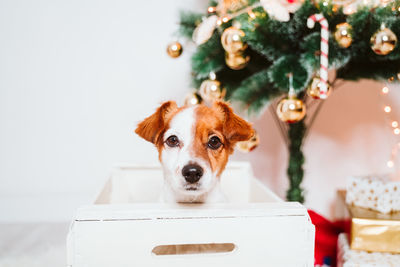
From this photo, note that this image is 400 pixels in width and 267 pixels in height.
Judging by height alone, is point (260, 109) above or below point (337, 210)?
above

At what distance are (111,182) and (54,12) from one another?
2.61 feet

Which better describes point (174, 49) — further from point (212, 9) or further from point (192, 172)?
point (192, 172)

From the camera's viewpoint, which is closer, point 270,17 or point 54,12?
point 270,17

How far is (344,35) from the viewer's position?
2.40 feet

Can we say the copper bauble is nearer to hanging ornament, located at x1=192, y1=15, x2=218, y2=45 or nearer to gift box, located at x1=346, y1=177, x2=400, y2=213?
hanging ornament, located at x1=192, y1=15, x2=218, y2=45

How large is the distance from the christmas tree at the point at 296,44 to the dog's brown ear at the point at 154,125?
0.27 metres

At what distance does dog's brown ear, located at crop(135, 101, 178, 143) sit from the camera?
0.64 m

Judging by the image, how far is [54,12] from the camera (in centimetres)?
129

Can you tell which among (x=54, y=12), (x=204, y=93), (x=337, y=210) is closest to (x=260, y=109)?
(x=204, y=93)

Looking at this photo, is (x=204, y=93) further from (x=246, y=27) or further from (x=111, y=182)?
(x=111, y=182)

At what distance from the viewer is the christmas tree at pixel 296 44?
75 centimetres

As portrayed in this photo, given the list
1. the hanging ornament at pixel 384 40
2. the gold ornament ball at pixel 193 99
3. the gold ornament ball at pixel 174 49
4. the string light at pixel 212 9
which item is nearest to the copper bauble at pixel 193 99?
the gold ornament ball at pixel 193 99

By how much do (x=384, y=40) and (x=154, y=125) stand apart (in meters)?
0.54

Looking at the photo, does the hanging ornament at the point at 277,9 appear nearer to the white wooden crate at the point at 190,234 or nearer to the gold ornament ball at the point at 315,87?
the gold ornament ball at the point at 315,87
